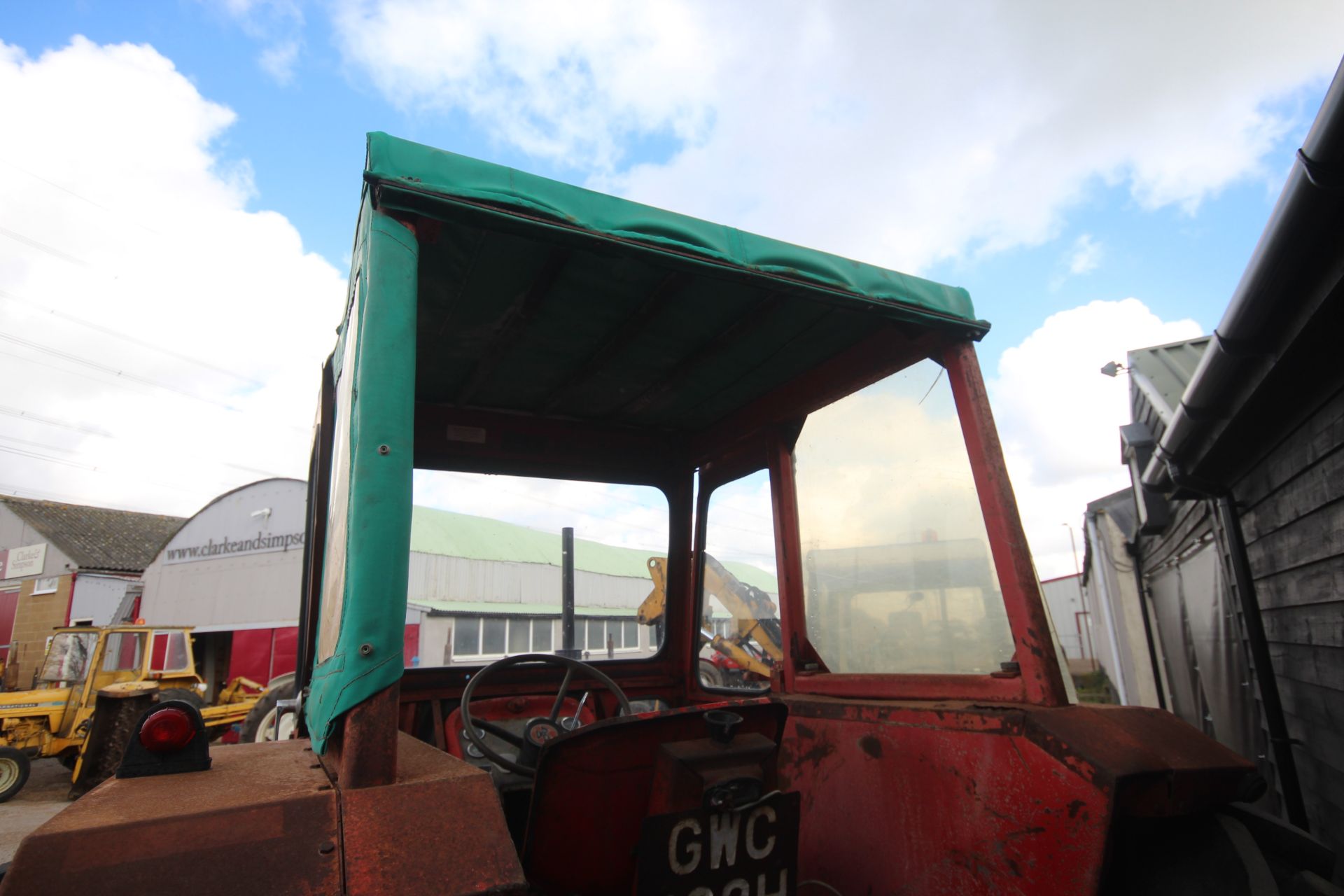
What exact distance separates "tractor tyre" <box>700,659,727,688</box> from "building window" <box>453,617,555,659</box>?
81 cm

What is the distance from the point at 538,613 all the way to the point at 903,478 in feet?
5.54

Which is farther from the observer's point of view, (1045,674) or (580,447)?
(580,447)

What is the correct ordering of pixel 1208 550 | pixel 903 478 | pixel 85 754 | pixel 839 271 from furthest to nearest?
pixel 85 754 → pixel 1208 550 → pixel 903 478 → pixel 839 271

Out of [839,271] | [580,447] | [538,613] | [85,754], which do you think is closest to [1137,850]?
[839,271]

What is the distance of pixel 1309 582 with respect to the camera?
3.46 meters

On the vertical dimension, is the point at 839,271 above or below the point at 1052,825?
above

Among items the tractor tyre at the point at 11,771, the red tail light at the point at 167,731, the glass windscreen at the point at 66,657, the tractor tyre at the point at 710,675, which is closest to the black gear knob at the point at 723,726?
the red tail light at the point at 167,731

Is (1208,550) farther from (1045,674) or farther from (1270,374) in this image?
(1045,674)

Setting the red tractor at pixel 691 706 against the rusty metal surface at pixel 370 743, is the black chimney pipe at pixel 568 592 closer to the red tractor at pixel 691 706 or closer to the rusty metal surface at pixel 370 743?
the red tractor at pixel 691 706

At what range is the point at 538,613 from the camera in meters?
3.25

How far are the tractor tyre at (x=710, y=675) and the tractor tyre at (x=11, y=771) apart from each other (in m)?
10.9

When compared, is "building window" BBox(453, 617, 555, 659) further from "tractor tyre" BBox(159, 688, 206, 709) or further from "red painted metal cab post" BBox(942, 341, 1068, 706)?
"tractor tyre" BBox(159, 688, 206, 709)

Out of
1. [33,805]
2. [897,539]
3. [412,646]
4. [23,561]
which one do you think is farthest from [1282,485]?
[23,561]

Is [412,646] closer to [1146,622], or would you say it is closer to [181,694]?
[1146,622]
